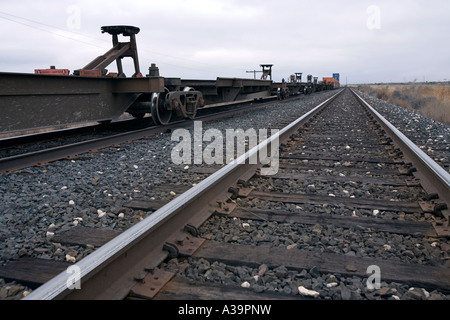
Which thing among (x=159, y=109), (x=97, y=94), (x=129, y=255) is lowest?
(x=129, y=255)

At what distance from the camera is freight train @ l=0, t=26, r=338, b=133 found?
5574 mm

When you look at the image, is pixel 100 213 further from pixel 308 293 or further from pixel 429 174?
pixel 429 174

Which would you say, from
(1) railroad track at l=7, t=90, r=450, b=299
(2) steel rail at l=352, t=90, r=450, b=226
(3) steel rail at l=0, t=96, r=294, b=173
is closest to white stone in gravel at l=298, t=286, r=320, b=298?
(1) railroad track at l=7, t=90, r=450, b=299

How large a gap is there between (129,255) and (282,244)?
0.99m

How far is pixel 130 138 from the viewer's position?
22.3 ft

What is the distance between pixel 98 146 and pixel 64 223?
127 inches

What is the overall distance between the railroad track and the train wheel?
4.43 metres

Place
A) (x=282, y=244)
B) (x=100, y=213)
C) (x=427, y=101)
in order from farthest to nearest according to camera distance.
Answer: (x=427, y=101), (x=100, y=213), (x=282, y=244)

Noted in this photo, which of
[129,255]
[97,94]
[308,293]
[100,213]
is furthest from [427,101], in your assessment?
[129,255]

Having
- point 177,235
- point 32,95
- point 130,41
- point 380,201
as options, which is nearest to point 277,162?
point 380,201

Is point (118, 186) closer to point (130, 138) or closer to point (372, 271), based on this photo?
point (372, 271)

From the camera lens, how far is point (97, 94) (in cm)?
729

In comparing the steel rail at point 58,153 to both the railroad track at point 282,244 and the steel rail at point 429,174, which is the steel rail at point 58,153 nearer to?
the railroad track at point 282,244

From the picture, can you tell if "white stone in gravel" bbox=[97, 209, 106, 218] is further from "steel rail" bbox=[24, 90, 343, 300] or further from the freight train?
the freight train
